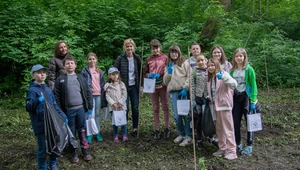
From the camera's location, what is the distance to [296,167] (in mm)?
4051

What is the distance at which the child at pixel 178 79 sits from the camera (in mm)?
4828

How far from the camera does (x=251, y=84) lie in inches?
171

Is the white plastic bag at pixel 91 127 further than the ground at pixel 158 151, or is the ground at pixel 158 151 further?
the white plastic bag at pixel 91 127

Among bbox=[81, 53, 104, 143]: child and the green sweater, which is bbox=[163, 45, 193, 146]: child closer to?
the green sweater

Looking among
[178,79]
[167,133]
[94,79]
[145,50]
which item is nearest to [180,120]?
[167,133]

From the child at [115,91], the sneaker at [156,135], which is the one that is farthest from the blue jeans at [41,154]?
the sneaker at [156,135]

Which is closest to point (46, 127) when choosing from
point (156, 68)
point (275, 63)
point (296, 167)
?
point (156, 68)

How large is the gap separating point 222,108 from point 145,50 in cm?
602

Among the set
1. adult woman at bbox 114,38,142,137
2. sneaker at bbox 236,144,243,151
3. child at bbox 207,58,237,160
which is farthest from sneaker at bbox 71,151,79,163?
sneaker at bbox 236,144,243,151

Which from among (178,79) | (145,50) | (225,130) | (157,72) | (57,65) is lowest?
(225,130)

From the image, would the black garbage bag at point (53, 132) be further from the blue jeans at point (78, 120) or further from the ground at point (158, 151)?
the ground at point (158, 151)

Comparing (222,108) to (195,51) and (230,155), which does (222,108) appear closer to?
(230,155)

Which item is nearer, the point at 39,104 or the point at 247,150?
the point at 39,104

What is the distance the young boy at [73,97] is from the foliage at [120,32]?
12.4 ft
